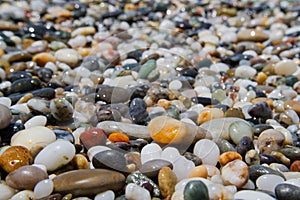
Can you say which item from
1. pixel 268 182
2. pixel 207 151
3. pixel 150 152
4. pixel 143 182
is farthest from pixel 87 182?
pixel 268 182

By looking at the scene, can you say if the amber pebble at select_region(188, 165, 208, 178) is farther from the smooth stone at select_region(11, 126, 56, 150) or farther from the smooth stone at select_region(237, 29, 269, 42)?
the smooth stone at select_region(237, 29, 269, 42)

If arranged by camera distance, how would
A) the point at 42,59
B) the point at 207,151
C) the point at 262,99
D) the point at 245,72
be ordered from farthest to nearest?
the point at 42,59 < the point at 245,72 < the point at 262,99 < the point at 207,151

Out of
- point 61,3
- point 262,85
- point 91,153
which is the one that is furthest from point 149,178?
point 61,3

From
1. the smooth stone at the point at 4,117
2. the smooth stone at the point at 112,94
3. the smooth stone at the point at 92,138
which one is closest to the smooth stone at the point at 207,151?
the smooth stone at the point at 92,138

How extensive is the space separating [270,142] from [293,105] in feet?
1.24

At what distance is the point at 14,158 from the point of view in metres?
1.44

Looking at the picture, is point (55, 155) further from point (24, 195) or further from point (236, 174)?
point (236, 174)

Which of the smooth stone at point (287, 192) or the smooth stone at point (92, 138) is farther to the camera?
the smooth stone at point (92, 138)

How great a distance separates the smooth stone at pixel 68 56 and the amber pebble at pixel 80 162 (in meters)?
1.06

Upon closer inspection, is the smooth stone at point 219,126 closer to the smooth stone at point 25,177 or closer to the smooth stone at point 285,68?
the smooth stone at point 25,177

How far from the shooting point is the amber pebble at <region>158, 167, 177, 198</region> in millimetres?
1333

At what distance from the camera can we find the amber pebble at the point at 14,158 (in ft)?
4.66

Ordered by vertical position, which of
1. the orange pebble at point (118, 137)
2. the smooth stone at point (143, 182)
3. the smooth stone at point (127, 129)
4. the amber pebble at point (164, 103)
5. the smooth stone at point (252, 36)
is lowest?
the smooth stone at point (143, 182)

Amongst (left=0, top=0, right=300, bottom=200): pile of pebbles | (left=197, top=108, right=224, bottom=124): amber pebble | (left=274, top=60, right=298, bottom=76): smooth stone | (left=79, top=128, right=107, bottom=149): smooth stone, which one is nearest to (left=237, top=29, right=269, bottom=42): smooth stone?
(left=0, top=0, right=300, bottom=200): pile of pebbles
